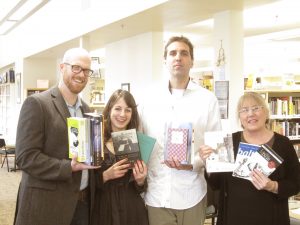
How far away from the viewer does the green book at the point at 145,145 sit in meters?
2.51

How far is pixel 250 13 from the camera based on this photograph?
7.52 metres

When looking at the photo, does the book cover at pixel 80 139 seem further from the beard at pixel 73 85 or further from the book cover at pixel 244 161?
the book cover at pixel 244 161

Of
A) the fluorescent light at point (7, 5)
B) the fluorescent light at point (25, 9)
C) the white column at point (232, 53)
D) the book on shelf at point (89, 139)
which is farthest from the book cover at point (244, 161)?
the fluorescent light at point (7, 5)

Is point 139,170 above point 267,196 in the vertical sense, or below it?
above

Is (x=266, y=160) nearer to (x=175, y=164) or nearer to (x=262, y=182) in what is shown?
(x=262, y=182)

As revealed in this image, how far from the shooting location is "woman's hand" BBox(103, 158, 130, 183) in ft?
8.13

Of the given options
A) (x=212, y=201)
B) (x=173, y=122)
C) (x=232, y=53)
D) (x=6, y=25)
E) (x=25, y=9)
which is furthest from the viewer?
(x=6, y=25)

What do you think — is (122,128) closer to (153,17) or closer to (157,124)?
(157,124)

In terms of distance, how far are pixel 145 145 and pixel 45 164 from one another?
0.63m

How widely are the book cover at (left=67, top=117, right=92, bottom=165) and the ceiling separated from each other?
3290mm

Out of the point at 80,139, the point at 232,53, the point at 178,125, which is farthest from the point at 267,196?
the point at 232,53

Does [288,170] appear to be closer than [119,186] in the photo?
Yes

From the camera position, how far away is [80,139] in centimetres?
226

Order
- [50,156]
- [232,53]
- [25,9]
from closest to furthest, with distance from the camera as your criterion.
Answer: [50,156] < [232,53] < [25,9]
